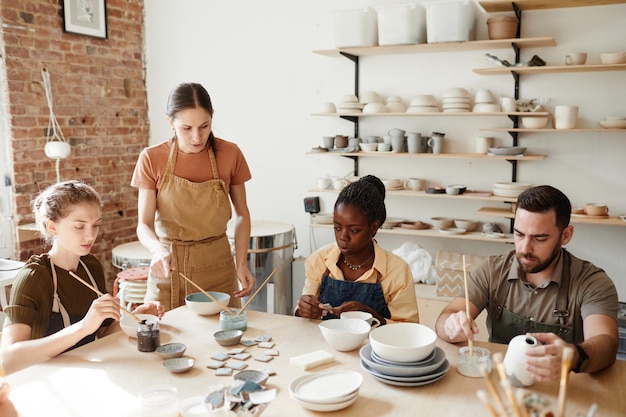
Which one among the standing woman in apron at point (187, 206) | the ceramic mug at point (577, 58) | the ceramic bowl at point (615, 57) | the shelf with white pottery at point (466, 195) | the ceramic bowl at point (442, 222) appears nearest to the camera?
the standing woman in apron at point (187, 206)

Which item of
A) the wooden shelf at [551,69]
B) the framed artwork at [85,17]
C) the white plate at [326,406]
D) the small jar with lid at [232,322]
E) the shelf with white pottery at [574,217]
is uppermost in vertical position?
the framed artwork at [85,17]

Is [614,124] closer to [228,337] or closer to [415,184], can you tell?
[415,184]

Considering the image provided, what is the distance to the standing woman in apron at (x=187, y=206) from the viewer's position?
8.49 ft

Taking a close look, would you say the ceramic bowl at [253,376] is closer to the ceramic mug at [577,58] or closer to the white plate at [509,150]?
the white plate at [509,150]

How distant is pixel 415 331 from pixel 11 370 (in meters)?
1.21

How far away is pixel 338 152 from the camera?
13.9 ft

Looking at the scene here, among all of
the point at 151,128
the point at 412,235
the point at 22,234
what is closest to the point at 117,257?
the point at 22,234

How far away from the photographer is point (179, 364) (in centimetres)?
174

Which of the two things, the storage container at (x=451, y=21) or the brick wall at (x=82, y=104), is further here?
the brick wall at (x=82, y=104)

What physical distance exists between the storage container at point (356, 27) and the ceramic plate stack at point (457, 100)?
0.63m

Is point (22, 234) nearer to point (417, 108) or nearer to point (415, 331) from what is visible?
point (417, 108)

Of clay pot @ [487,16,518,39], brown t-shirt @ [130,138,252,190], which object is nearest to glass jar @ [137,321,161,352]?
brown t-shirt @ [130,138,252,190]

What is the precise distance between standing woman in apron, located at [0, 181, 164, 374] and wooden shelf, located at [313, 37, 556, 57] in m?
2.44

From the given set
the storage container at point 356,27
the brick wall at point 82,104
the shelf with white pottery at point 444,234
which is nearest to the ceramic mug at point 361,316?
the shelf with white pottery at point 444,234
